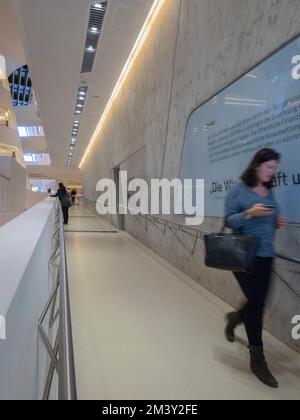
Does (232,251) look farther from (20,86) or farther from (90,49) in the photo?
(20,86)

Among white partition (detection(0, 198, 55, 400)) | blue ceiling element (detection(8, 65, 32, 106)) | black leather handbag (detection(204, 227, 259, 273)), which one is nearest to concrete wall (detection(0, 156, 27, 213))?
white partition (detection(0, 198, 55, 400))

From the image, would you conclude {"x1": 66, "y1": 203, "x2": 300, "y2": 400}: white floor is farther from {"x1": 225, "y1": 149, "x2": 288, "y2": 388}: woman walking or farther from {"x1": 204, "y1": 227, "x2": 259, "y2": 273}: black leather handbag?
{"x1": 204, "y1": 227, "x2": 259, "y2": 273}: black leather handbag

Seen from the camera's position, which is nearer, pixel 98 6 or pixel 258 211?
pixel 258 211

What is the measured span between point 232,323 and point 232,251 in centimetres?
78

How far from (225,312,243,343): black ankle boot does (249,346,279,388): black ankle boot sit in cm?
31

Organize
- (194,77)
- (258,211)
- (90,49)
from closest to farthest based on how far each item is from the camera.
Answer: (258,211) → (194,77) → (90,49)

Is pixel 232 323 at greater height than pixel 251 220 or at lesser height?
lesser

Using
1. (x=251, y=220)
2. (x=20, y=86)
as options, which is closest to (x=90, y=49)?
(x=251, y=220)

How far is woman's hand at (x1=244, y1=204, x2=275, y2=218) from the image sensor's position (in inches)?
86.7

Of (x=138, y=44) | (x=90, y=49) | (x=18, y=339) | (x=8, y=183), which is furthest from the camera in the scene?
(x=8, y=183)

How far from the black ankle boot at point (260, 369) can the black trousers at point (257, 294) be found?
6cm

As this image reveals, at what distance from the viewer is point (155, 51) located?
691 centimetres

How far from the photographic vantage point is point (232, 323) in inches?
108
